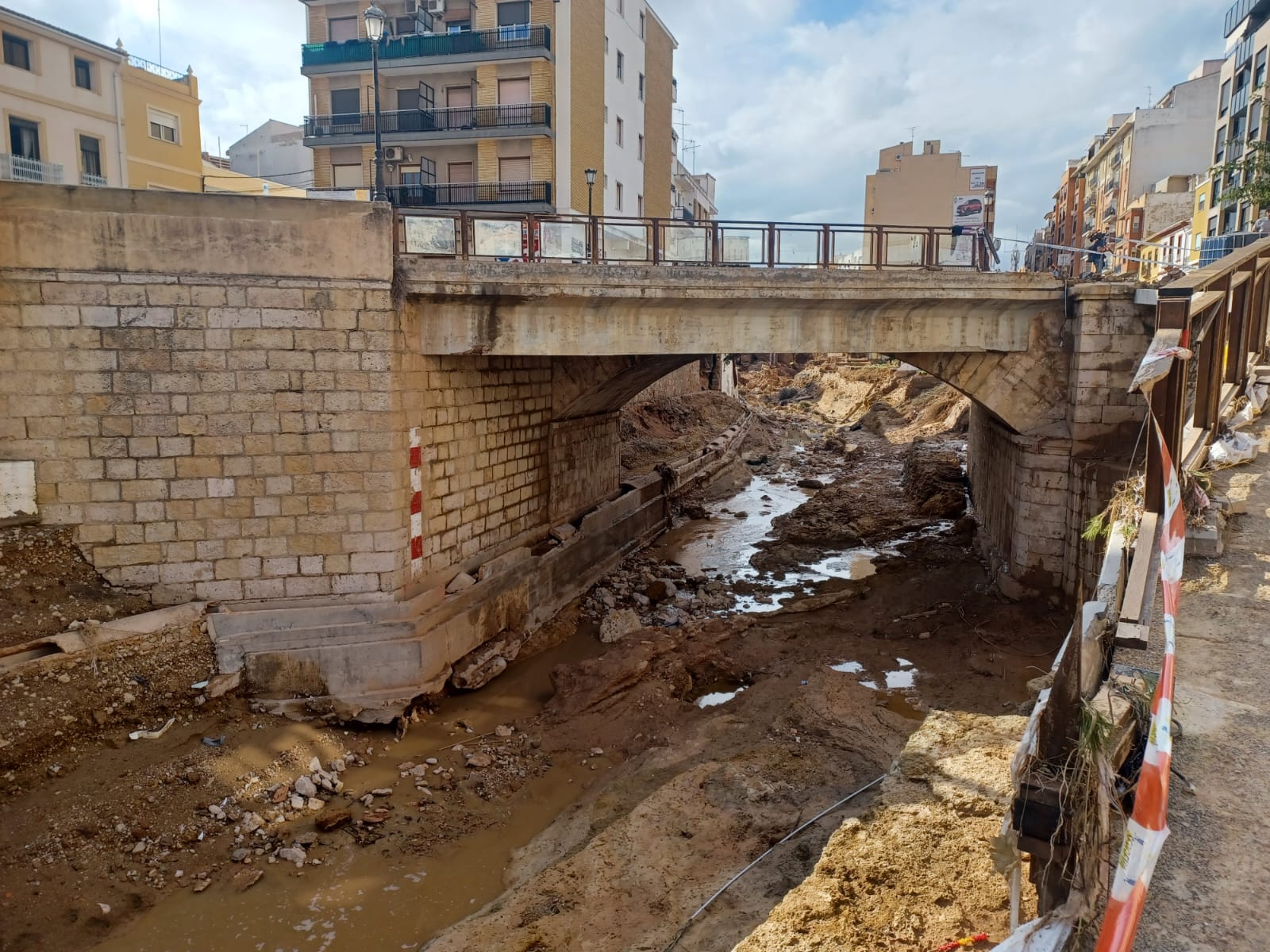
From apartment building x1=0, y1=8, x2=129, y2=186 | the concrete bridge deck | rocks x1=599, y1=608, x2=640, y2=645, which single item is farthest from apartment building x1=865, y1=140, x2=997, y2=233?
apartment building x1=0, y1=8, x2=129, y2=186

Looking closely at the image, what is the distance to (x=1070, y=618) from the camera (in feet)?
37.7

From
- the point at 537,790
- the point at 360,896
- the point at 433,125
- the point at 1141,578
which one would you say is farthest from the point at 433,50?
the point at 1141,578

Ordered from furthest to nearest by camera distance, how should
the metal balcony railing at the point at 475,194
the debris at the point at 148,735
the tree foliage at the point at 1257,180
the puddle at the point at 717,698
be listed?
the metal balcony railing at the point at 475,194 < the tree foliage at the point at 1257,180 < the puddle at the point at 717,698 < the debris at the point at 148,735

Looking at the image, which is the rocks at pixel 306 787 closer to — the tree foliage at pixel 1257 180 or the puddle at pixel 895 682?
the puddle at pixel 895 682

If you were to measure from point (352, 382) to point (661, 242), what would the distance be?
4.53 meters

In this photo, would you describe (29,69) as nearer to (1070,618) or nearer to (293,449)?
(293,449)

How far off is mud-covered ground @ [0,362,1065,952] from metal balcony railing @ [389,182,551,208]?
16.2 metres

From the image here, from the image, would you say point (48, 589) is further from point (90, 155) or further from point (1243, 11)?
point (1243, 11)

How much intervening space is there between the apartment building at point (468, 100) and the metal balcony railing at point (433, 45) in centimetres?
3

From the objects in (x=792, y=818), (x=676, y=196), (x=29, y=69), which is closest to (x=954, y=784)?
(x=792, y=818)

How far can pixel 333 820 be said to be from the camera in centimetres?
786

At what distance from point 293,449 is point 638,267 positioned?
4786 mm

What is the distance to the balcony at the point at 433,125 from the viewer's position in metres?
25.4

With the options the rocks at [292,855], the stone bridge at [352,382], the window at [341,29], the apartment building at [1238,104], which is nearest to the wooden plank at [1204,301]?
the stone bridge at [352,382]
